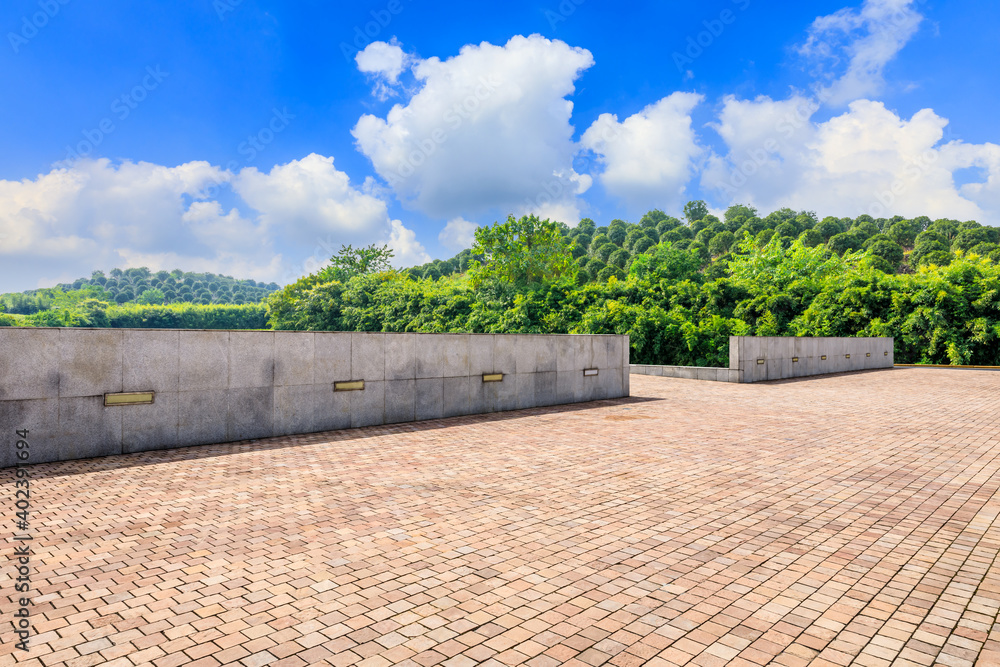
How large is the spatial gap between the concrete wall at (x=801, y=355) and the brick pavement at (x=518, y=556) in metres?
10.4

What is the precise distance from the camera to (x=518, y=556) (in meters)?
4.44

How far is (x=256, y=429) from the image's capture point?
941cm

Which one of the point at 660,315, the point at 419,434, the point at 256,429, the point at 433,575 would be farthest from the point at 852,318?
the point at 433,575

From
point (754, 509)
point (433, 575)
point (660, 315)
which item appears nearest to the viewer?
point (433, 575)

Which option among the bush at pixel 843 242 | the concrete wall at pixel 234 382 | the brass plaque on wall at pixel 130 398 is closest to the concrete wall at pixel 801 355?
the concrete wall at pixel 234 382

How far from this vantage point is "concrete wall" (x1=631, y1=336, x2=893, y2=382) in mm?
19188

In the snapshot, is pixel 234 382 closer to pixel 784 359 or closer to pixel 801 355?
pixel 784 359

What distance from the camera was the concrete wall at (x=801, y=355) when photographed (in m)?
19.2

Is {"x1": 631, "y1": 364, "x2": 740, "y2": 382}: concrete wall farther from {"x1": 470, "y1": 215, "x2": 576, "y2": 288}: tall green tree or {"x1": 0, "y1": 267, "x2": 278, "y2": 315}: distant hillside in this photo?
{"x1": 0, "y1": 267, "x2": 278, "y2": 315}: distant hillside

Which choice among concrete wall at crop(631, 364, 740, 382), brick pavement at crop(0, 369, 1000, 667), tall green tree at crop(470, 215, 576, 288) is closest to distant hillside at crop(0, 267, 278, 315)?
tall green tree at crop(470, 215, 576, 288)

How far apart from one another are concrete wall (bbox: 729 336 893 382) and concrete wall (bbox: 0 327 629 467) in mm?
8566

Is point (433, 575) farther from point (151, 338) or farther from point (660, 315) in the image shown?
point (660, 315)

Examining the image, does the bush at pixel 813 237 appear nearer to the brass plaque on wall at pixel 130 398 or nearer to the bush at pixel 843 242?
the bush at pixel 843 242

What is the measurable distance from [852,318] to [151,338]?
33.2 meters
